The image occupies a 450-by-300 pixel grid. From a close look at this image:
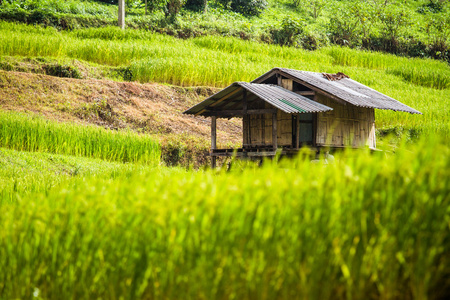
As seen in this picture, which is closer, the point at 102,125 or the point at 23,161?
the point at 23,161

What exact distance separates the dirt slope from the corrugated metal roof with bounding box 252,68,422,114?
4660mm

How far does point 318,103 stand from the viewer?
14.3m

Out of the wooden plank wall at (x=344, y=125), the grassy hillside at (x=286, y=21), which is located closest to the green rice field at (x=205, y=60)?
the grassy hillside at (x=286, y=21)

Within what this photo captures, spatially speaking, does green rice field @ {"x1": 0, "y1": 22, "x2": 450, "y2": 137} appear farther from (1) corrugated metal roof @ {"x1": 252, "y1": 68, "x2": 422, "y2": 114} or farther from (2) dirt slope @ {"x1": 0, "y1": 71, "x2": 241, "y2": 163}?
(1) corrugated metal roof @ {"x1": 252, "y1": 68, "x2": 422, "y2": 114}

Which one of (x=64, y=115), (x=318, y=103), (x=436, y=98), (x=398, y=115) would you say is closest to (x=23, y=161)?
(x=64, y=115)

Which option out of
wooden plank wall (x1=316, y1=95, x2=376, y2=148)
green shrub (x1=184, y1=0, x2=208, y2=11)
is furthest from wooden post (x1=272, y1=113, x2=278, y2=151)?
green shrub (x1=184, y1=0, x2=208, y2=11)

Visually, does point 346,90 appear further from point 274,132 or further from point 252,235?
point 252,235

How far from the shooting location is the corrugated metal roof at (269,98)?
13.0m

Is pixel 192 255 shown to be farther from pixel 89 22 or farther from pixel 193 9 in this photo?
pixel 193 9

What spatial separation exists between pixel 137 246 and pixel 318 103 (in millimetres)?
11149

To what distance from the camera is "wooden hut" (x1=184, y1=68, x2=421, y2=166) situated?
14195mm

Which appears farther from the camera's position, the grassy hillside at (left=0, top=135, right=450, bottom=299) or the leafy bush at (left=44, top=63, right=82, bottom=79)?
the leafy bush at (left=44, top=63, right=82, bottom=79)

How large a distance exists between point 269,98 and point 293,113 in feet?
6.88

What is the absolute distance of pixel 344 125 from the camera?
15.6 meters
